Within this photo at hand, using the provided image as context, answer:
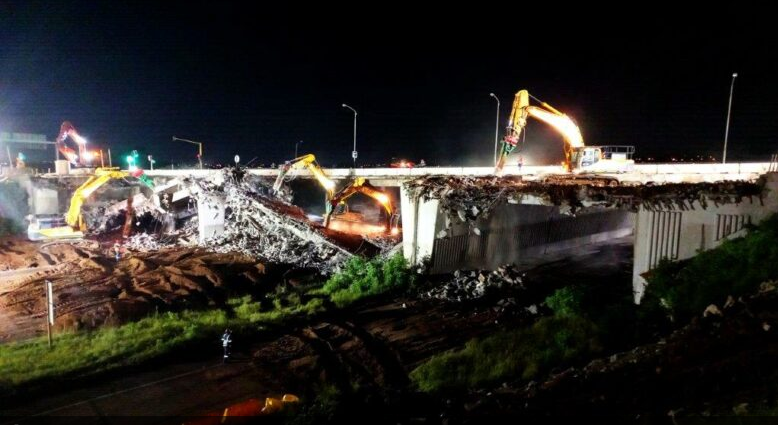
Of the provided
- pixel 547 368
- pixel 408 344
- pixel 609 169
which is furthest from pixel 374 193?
pixel 547 368

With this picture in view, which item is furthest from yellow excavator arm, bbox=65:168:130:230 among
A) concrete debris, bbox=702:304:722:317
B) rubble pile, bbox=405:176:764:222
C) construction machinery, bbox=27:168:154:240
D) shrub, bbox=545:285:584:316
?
concrete debris, bbox=702:304:722:317

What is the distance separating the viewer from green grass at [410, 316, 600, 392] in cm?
862

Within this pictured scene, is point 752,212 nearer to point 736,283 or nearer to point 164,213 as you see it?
point 736,283

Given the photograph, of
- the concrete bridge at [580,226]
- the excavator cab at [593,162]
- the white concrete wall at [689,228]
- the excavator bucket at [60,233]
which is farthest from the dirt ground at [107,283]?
the excavator cab at [593,162]

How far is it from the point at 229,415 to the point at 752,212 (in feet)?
40.3

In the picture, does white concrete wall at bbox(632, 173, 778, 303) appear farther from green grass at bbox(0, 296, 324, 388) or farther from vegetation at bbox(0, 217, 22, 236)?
vegetation at bbox(0, 217, 22, 236)

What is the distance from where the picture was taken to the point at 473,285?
1484cm

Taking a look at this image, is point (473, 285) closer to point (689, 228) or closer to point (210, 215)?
point (689, 228)

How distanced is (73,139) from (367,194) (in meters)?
27.3

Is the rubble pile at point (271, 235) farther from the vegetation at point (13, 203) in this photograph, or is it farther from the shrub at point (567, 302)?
the vegetation at point (13, 203)

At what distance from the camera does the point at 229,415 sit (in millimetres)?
7531

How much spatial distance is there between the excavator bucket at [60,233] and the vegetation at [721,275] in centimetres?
2666

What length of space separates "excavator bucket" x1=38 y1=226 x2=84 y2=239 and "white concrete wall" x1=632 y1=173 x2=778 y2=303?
2641cm

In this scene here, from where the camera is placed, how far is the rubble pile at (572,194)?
11.2 meters
